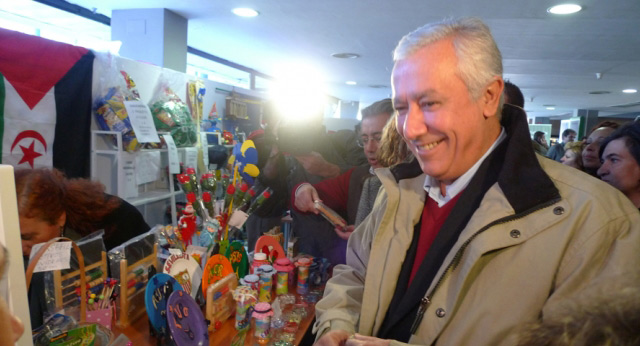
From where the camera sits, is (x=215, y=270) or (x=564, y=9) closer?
(x=215, y=270)

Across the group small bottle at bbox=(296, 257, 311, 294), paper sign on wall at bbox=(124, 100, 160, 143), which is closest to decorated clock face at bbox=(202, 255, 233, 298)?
small bottle at bbox=(296, 257, 311, 294)

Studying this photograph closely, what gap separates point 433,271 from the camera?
35.7 inches

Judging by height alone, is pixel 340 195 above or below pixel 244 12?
below

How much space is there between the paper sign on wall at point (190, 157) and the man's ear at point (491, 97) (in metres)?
2.98

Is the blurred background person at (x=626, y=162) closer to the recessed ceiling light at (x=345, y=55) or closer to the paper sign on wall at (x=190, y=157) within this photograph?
the paper sign on wall at (x=190, y=157)

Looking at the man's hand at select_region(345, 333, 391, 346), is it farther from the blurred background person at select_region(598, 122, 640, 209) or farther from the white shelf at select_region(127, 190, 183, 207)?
the white shelf at select_region(127, 190, 183, 207)

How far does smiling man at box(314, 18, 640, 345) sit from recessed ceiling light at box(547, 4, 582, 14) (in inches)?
113

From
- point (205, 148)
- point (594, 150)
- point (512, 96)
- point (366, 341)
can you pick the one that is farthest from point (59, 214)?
point (594, 150)

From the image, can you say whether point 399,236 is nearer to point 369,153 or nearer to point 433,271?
point 433,271

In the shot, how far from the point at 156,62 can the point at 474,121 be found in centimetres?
371

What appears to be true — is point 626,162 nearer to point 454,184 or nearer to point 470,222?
point 454,184

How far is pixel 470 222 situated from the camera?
820 millimetres

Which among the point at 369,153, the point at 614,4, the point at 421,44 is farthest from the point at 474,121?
the point at 614,4

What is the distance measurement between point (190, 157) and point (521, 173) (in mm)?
3129
